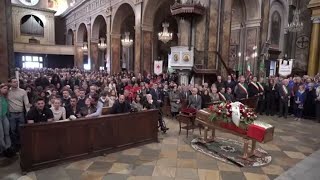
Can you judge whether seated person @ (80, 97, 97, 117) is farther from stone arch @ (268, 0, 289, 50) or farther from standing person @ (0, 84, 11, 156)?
stone arch @ (268, 0, 289, 50)

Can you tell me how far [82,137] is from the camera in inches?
193

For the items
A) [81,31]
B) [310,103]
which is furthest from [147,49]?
[81,31]

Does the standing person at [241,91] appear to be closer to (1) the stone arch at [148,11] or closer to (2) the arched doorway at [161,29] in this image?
(1) the stone arch at [148,11]

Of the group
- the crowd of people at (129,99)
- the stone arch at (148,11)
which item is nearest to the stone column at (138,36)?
the stone arch at (148,11)

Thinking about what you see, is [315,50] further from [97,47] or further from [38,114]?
[97,47]

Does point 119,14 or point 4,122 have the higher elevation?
point 119,14

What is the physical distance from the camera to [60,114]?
5.04 m

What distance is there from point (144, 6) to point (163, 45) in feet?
22.9

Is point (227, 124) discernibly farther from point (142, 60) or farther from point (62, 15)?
point (62, 15)

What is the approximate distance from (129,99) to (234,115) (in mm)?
2979

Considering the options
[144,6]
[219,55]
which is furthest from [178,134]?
[144,6]

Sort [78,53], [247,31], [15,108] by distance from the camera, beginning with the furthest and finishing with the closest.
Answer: [78,53] < [247,31] < [15,108]

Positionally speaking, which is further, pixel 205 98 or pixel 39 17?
pixel 39 17

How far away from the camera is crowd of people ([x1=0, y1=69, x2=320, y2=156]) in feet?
16.3
